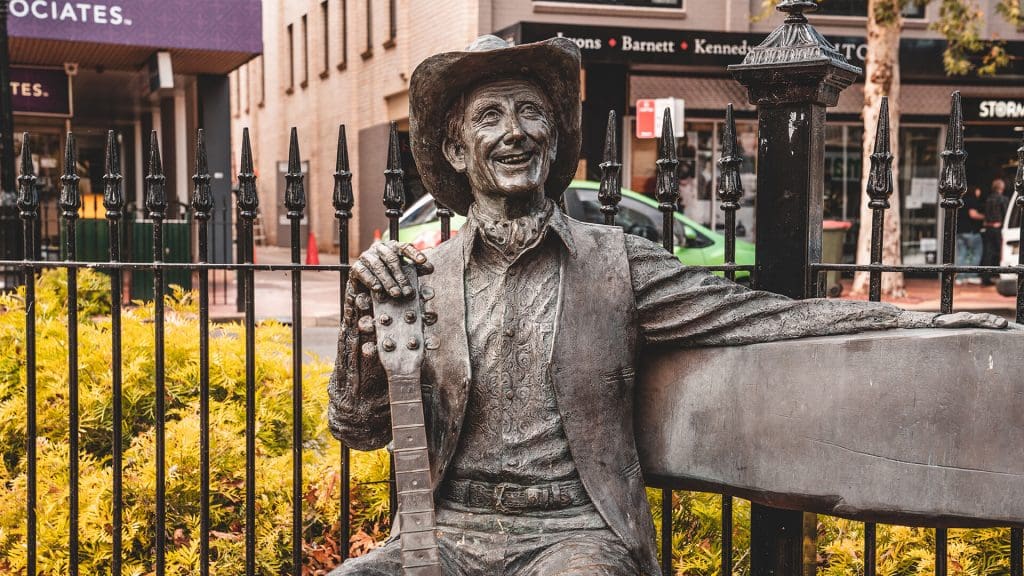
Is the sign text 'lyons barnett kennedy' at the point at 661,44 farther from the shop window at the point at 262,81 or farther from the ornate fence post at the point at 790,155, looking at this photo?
the shop window at the point at 262,81

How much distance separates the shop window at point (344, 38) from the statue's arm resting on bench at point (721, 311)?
2491cm

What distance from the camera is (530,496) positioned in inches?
103

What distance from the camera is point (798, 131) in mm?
3148

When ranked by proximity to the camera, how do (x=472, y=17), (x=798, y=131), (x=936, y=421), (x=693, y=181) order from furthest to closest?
(x=693, y=181) < (x=472, y=17) < (x=798, y=131) < (x=936, y=421)

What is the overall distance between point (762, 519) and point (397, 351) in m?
1.44

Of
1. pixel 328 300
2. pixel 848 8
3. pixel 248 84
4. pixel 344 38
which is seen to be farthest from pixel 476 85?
pixel 248 84

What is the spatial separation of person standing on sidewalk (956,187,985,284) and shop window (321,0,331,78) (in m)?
15.9

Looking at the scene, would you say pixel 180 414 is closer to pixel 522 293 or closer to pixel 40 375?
pixel 40 375

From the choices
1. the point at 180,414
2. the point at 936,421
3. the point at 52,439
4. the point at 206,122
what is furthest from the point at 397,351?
the point at 206,122

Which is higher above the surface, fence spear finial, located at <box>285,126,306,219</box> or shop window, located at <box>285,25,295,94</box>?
shop window, located at <box>285,25,295,94</box>

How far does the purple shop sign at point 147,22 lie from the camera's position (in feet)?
43.5

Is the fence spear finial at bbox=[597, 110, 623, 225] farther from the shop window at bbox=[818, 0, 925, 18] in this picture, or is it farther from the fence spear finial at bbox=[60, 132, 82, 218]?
the shop window at bbox=[818, 0, 925, 18]

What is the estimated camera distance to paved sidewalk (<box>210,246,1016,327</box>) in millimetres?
13812

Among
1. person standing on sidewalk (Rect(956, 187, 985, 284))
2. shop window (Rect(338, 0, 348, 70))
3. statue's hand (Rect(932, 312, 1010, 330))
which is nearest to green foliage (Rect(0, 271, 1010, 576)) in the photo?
statue's hand (Rect(932, 312, 1010, 330))
